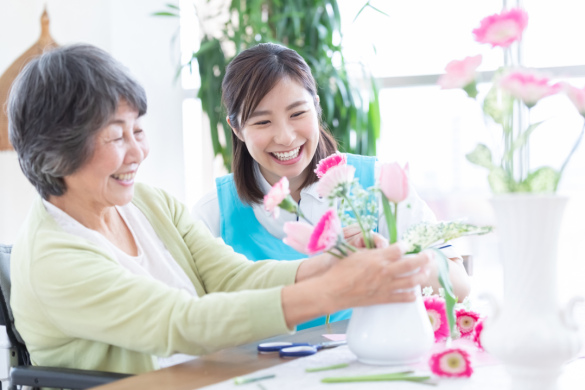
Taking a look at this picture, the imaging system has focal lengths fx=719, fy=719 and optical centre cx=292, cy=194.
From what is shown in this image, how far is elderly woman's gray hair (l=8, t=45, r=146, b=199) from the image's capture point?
5.04 feet

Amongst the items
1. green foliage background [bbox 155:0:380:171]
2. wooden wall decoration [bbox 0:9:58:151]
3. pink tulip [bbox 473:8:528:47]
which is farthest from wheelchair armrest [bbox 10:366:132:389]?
wooden wall decoration [bbox 0:9:58:151]

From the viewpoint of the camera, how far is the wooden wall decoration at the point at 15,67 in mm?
3816

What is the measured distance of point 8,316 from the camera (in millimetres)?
1707

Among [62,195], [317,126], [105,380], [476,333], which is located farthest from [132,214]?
[476,333]

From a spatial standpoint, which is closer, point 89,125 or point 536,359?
point 536,359

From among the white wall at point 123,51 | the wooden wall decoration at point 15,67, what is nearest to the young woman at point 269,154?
the white wall at point 123,51

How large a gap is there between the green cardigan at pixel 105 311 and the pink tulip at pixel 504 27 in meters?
0.62

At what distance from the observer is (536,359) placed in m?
1.12

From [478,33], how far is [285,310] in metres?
0.62

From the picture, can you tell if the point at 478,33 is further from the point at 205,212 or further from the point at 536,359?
the point at 205,212

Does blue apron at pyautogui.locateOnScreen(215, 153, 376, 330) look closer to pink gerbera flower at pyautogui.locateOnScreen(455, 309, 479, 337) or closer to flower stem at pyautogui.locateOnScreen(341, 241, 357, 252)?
pink gerbera flower at pyautogui.locateOnScreen(455, 309, 479, 337)

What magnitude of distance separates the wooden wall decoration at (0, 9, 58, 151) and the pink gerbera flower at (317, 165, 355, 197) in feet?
9.46

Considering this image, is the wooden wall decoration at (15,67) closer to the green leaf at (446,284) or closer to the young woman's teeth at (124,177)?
the young woman's teeth at (124,177)

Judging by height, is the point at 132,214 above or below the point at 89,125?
below
